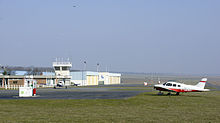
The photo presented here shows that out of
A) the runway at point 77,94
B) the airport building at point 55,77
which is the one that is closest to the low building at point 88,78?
the airport building at point 55,77

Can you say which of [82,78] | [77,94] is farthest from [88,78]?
[77,94]

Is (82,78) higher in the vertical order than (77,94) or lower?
higher

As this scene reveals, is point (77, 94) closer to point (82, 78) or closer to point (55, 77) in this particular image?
point (55, 77)

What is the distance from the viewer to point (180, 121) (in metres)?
21.9

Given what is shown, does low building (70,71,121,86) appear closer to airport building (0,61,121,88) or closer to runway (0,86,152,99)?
airport building (0,61,121,88)

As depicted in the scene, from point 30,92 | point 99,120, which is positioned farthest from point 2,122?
point 30,92

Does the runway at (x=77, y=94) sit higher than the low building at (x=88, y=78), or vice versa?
the low building at (x=88, y=78)

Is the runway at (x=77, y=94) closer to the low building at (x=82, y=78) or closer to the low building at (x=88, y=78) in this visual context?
the low building at (x=88, y=78)

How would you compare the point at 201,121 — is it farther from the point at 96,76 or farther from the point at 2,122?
the point at 96,76

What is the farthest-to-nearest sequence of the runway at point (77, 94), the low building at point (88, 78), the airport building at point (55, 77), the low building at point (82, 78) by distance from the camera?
the low building at point (88, 78) < the low building at point (82, 78) < the airport building at point (55, 77) < the runway at point (77, 94)

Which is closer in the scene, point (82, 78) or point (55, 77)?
point (55, 77)

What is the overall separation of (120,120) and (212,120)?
6.50 m

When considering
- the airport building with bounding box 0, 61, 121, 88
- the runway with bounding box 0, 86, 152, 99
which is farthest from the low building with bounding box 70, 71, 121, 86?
the runway with bounding box 0, 86, 152, 99

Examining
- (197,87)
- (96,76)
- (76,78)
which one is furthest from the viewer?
(96,76)
